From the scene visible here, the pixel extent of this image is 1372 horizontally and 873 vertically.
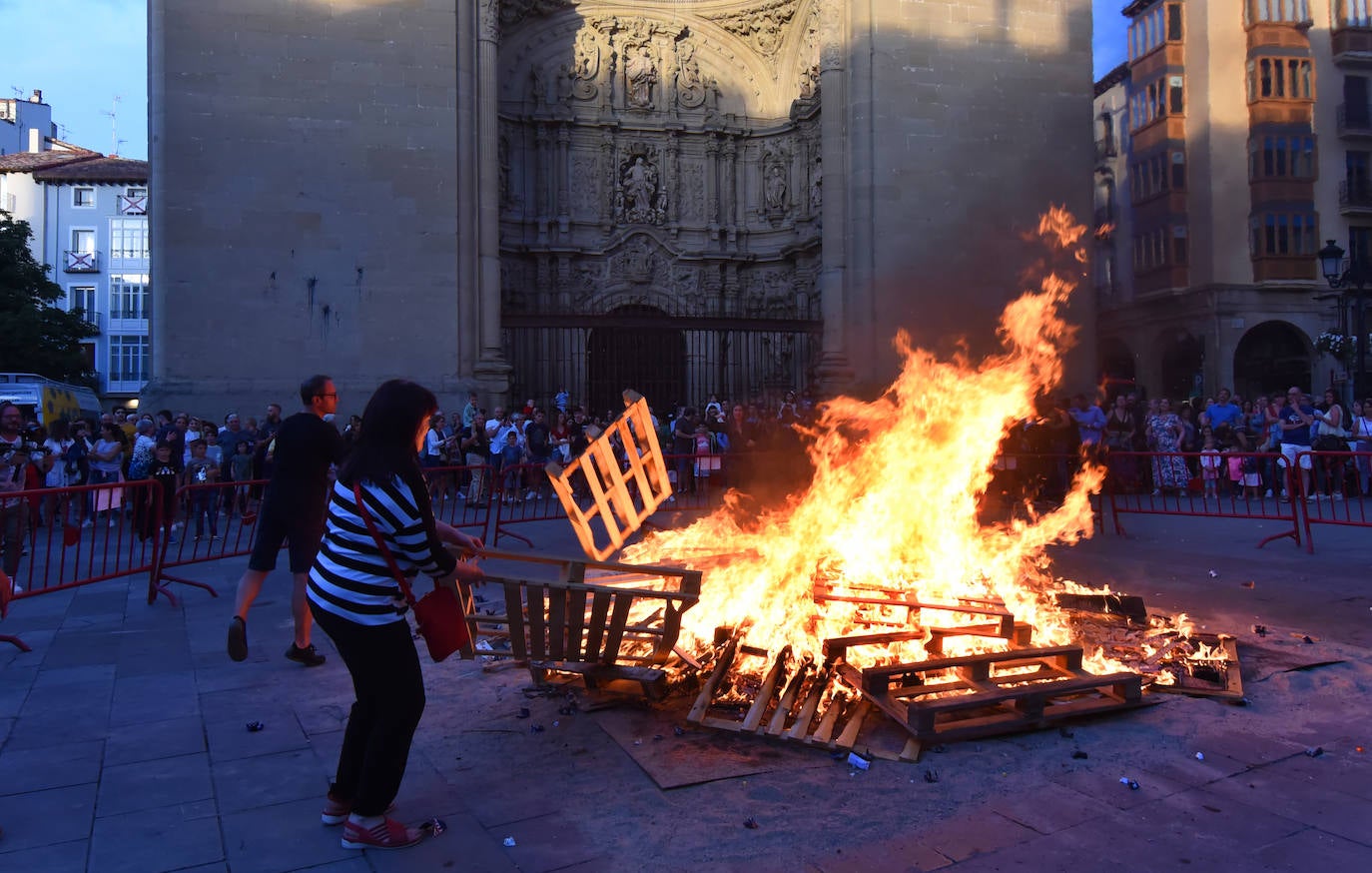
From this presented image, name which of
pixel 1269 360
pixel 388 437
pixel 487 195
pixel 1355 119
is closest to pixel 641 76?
pixel 487 195

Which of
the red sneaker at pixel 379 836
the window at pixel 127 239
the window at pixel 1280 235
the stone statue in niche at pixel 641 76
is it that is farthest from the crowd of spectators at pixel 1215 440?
the window at pixel 127 239

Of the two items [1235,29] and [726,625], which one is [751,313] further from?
[1235,29]

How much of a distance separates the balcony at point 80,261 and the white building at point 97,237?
0.04 meters

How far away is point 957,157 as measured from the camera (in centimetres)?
1916

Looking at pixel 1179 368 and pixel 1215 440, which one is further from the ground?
pixel 1179 368

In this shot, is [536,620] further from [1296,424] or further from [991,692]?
[1296,424]

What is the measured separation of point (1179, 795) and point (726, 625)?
2.55 meters

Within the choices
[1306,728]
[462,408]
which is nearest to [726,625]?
[1306,728]

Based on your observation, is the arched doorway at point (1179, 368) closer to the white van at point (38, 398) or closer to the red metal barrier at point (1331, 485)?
the red metal barrier at point (1331, 485)

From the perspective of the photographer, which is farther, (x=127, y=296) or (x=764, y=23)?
(x=127, y=296)

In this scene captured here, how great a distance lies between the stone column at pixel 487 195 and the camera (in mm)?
17562

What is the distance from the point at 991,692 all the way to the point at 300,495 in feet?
14.1

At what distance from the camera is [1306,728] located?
447cm

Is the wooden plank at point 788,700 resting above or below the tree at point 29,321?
below
